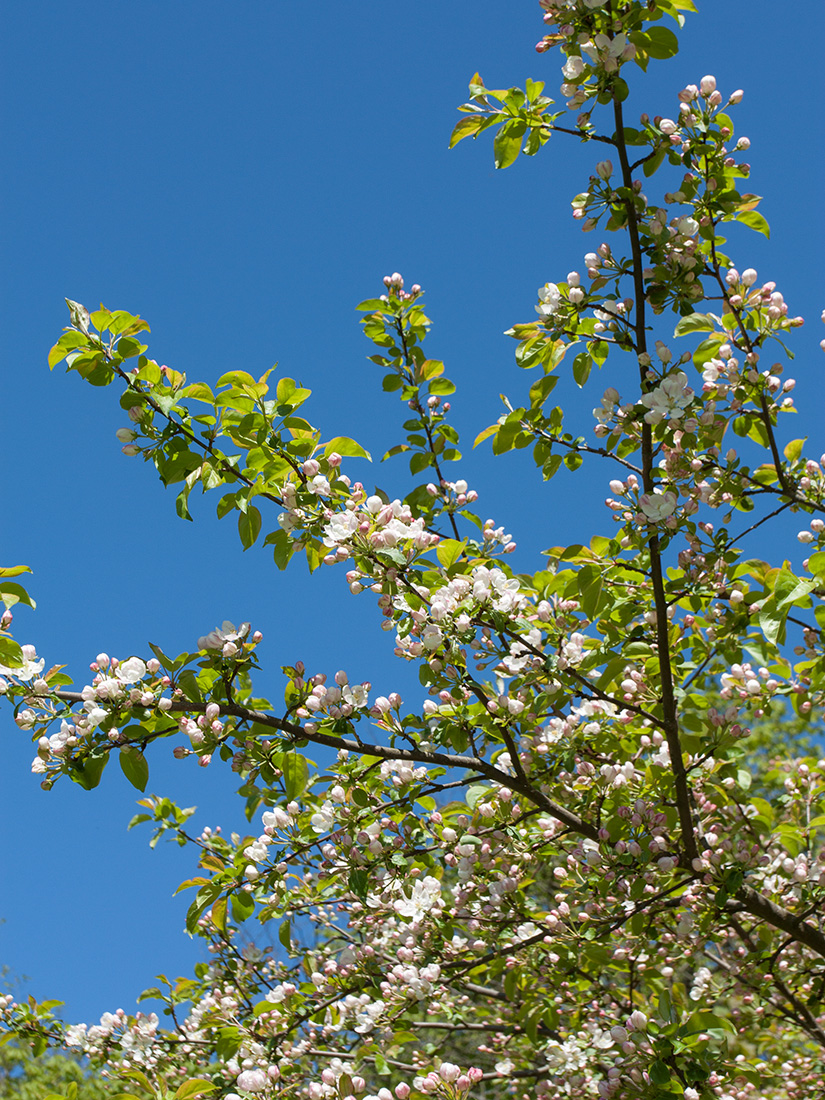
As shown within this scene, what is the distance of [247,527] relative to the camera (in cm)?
267

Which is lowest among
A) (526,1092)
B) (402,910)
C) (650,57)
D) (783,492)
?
(526,1092)

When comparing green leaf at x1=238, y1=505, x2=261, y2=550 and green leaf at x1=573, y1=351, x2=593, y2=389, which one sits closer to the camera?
green leaf at x1=238, y1=505, x2=261, y2=550

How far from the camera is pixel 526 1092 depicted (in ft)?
15.5

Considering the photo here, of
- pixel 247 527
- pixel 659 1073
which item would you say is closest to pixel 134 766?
pixel 247 527

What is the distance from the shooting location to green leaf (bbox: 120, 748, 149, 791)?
8.63ft

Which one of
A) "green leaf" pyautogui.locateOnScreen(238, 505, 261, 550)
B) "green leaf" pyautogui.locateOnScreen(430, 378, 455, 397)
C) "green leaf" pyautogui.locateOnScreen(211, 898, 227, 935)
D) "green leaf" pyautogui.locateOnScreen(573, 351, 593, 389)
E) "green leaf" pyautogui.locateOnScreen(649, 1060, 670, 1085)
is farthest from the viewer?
"green leaf" pyautogui.locateOnScreen(430, 378, 455, 397)

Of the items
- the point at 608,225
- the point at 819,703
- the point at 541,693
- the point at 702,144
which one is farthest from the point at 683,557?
the point at 702,144

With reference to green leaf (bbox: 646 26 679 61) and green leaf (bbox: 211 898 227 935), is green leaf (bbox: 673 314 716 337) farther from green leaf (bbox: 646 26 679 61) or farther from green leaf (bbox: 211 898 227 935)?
green leaf (bbox: 211 898 227 935)

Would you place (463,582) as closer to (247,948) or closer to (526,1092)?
(247,948)

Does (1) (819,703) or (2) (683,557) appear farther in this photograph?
(1) (819,703)

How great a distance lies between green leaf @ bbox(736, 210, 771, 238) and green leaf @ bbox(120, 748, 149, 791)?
99.9 inches

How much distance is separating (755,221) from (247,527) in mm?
1903

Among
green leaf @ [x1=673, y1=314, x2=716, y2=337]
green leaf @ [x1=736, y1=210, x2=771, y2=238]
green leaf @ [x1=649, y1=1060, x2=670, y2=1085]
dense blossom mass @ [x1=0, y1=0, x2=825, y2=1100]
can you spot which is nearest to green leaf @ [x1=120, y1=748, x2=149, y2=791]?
dense blossom mass @ [x1=0, y1=0, x2=825, y2=1100]

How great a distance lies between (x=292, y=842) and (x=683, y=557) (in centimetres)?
163
